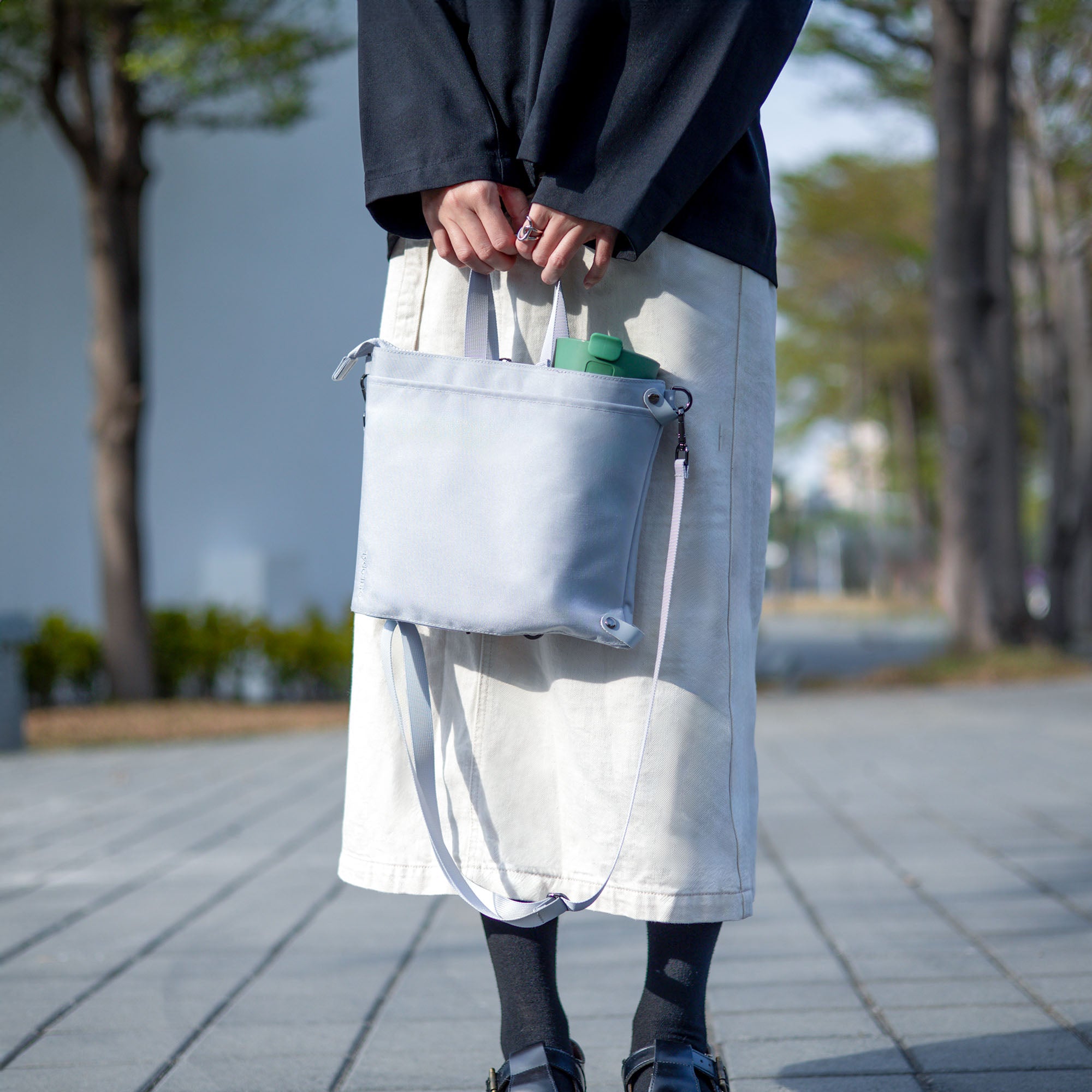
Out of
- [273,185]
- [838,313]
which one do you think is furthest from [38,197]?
[838,313]

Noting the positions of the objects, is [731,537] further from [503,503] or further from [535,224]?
[535,224]

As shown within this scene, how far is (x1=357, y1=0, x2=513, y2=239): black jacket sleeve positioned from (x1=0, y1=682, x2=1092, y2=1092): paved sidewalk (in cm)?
131

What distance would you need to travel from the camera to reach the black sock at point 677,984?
4.88 ft

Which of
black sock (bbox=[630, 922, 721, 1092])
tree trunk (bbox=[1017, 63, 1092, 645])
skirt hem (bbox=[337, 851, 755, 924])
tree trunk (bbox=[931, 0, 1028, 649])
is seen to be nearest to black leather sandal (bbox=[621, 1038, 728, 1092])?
black sock (bbox=[630, 922, 721, 1092])

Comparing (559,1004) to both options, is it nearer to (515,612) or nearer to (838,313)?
(515,612)

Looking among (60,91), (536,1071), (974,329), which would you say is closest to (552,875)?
(536,1071)

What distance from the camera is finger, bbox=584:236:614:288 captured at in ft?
4.61

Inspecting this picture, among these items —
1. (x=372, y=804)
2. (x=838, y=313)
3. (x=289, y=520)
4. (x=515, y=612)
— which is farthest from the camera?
(x=838, y=313)

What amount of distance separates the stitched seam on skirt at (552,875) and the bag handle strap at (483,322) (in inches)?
24.4

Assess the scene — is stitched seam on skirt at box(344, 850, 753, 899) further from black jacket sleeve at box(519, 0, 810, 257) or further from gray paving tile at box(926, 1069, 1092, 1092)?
black jacket sleeve at box(519, 0, 810, 257)

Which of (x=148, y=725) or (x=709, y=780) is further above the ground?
(x=709, y=780)

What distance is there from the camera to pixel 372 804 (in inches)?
59.9

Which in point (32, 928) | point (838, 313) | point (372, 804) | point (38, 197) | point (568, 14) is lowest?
point (32, 928)

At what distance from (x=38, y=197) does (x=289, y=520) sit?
3.61 m
